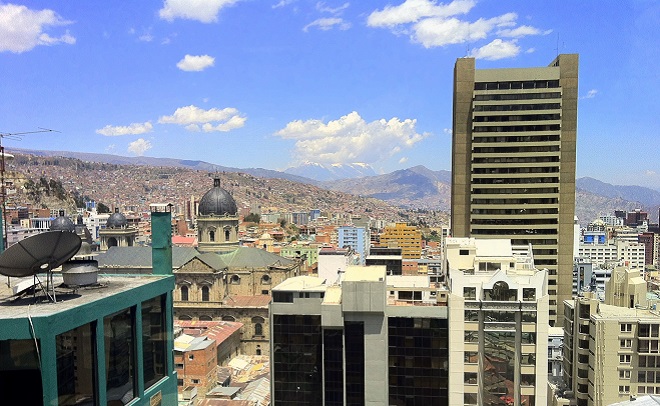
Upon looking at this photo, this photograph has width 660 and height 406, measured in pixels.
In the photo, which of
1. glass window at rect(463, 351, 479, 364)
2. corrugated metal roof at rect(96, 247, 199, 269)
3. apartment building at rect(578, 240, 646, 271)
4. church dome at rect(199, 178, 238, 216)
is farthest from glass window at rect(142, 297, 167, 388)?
apartment building at rect(578, 240, 646, 271)

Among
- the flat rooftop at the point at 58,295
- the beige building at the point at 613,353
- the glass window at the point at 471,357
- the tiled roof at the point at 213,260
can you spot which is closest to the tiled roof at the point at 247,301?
the tiled roof at the point at 213,260

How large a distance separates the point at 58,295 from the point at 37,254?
82 cm

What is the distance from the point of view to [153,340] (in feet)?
33.2

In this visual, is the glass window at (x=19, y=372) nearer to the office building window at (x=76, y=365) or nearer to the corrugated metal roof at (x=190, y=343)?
the office building window at (x=76, y=365)

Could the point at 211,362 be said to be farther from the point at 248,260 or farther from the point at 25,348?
the point at 25,348

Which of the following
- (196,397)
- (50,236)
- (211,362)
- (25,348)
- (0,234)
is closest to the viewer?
(25,348)

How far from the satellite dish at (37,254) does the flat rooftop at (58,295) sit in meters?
0.36

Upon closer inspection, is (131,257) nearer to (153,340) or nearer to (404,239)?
(153,340)

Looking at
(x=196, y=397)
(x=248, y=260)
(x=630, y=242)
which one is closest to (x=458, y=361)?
(x=196, y=397)

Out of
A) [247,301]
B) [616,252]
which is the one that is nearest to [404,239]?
[616,252]

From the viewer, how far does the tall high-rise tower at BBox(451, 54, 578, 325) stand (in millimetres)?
56250

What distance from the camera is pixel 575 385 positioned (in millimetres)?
31078

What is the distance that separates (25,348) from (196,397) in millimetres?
34935

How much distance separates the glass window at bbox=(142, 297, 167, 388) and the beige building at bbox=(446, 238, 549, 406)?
1915 centimetres
